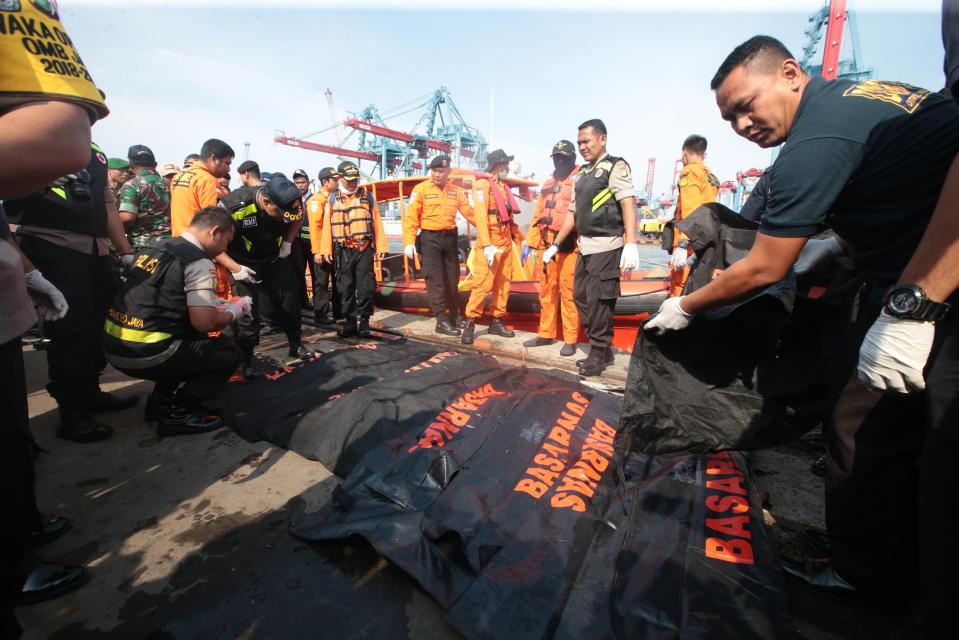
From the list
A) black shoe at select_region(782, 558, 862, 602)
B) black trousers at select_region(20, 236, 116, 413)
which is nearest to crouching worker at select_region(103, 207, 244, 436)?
black trousers at select_region(20, 236, 116, 413)

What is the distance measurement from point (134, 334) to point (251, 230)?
1401 millimetres

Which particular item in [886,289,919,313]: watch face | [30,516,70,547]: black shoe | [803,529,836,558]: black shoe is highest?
[886,289,919,313]: watch face

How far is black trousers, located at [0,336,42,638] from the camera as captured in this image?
A: 1017 millimetres

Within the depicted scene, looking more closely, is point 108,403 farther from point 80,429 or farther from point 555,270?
point 555,270

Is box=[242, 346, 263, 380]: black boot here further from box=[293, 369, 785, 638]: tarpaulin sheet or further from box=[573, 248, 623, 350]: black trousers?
box=[573, 248, 623, 350]: black trousers

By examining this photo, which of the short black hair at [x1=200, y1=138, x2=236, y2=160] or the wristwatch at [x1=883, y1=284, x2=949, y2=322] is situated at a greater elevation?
the short black hair at [x1=200, y1=138, x2=236, y2=160]

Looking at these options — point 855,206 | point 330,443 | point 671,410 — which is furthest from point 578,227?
point 330,443

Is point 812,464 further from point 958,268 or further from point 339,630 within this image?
point 339,630

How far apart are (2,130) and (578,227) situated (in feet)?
10.8

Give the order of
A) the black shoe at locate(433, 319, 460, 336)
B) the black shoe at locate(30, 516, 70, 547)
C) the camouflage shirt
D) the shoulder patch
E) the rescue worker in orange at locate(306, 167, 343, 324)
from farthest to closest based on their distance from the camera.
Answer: the rescue worker in orange at locate(306, 167, 343, 324)
the black shoe at locate(433, 319, 460, 336)
the camouflage shirt
the black shoe at locate(30, 516, 70, 547)
the shoulder patch

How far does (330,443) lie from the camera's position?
221cm

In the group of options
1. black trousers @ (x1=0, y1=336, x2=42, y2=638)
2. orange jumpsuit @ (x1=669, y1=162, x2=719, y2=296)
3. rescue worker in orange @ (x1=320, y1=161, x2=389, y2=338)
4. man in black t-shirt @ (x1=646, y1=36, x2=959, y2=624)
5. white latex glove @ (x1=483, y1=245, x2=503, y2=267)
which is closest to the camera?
black trousers @ (x1=0, y1=336, x2=42, y2=638)

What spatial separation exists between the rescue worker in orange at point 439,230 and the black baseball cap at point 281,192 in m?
1.40

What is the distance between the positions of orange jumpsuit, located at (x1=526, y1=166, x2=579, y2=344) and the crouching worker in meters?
2.85
